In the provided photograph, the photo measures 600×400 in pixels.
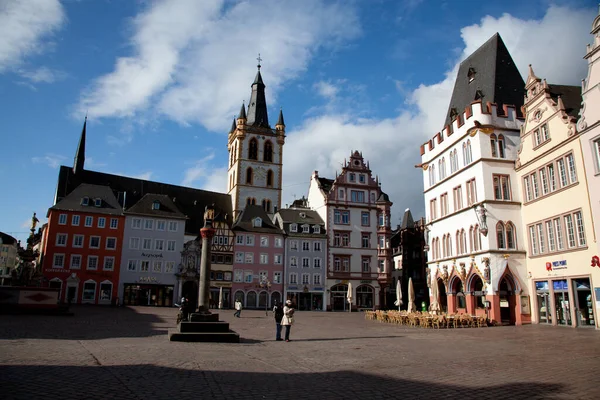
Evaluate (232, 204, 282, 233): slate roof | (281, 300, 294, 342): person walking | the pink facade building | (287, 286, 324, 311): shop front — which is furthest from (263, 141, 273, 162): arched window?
(281, 300, 294, 342): person walking

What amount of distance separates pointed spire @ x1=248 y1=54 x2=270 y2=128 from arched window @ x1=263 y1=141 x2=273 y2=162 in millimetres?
3494

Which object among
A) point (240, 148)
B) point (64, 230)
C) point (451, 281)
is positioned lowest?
point (451, 281)

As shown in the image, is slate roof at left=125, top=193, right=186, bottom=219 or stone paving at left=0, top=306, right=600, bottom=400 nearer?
stone paving at left=0, top=306, right=600, bottom=400

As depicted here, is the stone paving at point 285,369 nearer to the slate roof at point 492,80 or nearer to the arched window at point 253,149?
the slate roof at point 492,80

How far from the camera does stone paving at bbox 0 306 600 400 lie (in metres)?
8.49

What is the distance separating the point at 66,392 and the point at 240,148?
73863 mm

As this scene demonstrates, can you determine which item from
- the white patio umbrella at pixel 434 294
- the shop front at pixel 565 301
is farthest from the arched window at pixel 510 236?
the white patio umbrella at pixel 434 294

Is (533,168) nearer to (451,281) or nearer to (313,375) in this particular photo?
(451,281)

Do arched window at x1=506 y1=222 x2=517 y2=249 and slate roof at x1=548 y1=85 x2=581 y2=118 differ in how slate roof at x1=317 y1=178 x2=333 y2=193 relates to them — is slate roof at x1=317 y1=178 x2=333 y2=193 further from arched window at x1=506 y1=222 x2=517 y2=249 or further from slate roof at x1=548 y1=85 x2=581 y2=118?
slate roof at x1=548 y1=85 x2=581 y2=118

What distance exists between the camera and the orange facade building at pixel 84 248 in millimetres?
52500

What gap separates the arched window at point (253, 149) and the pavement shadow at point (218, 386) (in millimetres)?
71791

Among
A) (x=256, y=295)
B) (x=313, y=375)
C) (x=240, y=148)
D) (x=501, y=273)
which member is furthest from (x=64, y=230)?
(x=313, y=375)

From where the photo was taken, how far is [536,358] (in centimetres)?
1348

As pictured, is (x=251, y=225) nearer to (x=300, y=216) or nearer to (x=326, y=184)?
(x=300, y=216)
